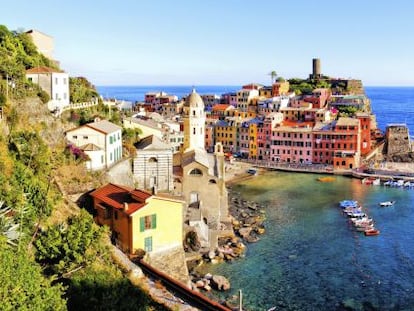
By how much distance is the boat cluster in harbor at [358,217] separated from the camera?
31.8 meters

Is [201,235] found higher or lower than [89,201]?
lower

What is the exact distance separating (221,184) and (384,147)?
3770cm

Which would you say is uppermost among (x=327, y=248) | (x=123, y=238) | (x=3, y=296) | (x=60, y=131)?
(x=60, y=131)

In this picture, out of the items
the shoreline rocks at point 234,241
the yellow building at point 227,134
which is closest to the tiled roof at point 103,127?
the shoreline rocks at point 234,241

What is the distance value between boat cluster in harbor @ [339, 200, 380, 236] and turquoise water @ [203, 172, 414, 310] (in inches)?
20.1

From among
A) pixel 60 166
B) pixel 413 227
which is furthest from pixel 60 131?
pixel 413 227

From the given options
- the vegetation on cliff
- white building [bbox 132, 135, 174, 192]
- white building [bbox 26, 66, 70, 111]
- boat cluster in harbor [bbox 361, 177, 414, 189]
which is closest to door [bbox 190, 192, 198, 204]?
white building [bbox 132, 135, 174, 192]

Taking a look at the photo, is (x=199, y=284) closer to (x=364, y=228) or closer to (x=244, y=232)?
(x=244, y=232)

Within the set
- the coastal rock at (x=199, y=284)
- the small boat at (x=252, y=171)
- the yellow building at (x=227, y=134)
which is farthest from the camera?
the yellow building at (x=227, y=134)

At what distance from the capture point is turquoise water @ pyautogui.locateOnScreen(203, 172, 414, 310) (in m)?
21.9

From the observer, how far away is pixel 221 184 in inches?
1229

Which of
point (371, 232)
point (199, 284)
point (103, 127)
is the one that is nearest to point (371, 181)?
point (371, 232)

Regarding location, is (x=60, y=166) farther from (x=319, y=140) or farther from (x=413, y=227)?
(x=319, y=140)

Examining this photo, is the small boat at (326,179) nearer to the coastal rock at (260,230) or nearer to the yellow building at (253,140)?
the yellow building at (253,140)
